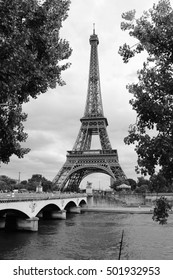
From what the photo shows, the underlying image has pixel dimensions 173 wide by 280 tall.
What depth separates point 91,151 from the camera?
90375 mm

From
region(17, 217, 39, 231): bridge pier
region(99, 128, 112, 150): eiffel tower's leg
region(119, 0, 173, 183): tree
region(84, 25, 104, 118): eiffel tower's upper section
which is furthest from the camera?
region(84, 25, 104, 118): eiffel tower's upper section

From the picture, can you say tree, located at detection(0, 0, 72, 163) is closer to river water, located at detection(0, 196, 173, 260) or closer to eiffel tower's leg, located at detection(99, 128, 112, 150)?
river water, located at detection(0, 196, 173, 260)

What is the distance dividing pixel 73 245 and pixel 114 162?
58773mm

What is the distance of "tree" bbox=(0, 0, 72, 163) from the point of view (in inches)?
282

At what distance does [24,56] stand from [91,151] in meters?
83.0

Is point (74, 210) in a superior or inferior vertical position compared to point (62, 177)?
inferior

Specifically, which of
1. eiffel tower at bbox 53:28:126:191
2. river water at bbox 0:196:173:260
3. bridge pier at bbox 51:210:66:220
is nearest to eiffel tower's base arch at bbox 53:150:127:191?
eiffel tower at bbox 53:28:126:191

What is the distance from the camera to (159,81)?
7156mm

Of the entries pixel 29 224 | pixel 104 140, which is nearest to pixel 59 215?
pixel 29 224

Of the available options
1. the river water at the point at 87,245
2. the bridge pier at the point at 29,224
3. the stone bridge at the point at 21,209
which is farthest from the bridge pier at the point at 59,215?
the bridge pier at the point at 29,224

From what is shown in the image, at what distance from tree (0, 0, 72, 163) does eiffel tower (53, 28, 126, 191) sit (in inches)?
2933

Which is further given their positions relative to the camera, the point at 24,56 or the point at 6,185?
the point at 6,185

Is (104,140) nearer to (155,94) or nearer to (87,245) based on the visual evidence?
(87,245)
